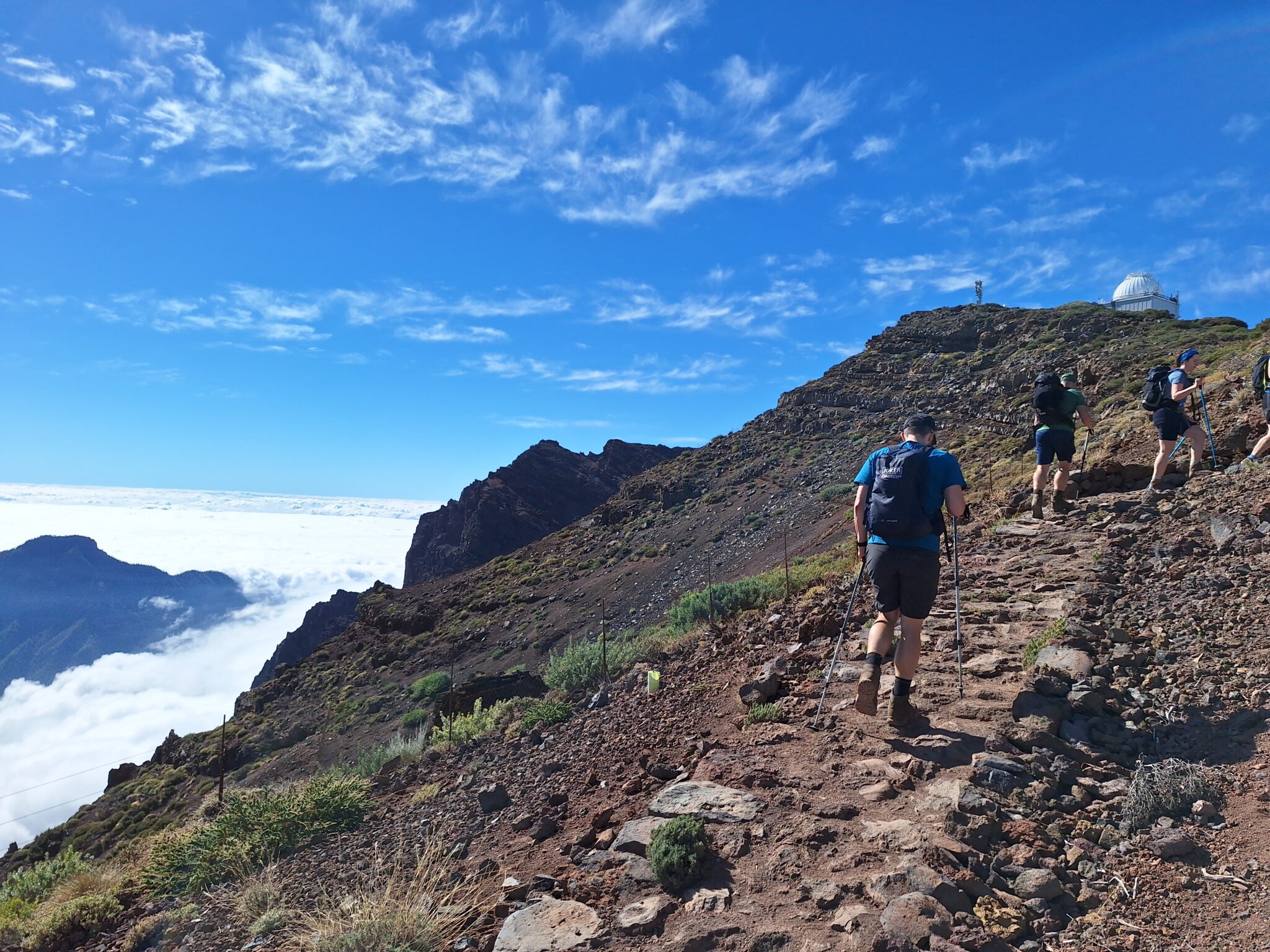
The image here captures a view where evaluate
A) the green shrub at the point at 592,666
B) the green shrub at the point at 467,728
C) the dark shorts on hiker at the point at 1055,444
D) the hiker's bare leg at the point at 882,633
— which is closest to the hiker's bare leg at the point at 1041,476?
the dark shorts on hiker at the point at 1055,444

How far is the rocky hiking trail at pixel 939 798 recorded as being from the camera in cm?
255

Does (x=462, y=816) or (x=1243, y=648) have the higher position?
(x=1243, y=648)

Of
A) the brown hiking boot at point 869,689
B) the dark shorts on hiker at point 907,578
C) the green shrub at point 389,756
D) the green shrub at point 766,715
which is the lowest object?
the green shrub at point 389,756

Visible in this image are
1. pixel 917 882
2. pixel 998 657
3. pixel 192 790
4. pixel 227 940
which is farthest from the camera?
pixel 192 790

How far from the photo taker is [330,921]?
124 inches

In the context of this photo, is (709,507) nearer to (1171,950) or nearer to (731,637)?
(731,637)

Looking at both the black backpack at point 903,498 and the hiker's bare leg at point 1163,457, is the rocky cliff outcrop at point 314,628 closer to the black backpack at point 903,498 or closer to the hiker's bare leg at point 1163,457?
the hiker's bare leg at point 1163,457

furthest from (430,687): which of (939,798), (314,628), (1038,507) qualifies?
(314,628)

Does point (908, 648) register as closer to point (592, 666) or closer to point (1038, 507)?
point (1038, 507)

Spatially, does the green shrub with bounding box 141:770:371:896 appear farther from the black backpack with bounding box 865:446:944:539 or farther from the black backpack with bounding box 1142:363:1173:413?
the black backpack with bounding box 1142:363:1173:413

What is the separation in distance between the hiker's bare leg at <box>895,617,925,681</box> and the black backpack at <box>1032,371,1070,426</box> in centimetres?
538

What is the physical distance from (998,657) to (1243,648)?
4.26ft

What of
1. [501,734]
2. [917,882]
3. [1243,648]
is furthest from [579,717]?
[1243,648]

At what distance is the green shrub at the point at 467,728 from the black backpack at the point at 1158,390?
8.65 metres
